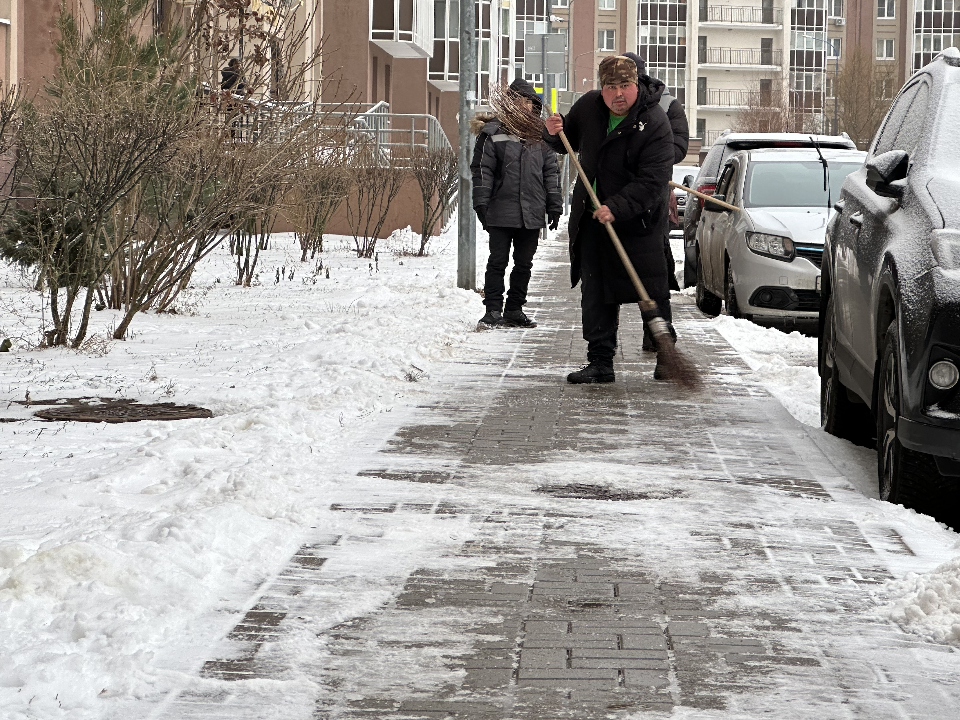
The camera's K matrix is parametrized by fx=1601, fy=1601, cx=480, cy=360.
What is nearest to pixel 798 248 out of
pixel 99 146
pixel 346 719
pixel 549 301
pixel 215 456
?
pixel 549 301

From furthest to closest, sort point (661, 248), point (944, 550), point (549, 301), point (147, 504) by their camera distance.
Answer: point (549, 301)
point (661, 248)
point (147, 504)
point (944, 550)

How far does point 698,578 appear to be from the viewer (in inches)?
194

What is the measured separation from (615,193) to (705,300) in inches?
243

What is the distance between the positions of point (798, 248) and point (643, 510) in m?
7.98

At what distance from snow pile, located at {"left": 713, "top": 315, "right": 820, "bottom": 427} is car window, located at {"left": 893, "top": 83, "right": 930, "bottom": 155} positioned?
1.75m

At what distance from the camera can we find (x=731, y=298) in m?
14.1

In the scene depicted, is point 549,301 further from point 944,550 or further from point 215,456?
point 944,550

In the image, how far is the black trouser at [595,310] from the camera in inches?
383

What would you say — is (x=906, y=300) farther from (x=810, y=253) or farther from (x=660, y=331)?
(x=810, y=253)

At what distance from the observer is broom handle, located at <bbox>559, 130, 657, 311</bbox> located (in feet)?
31.2

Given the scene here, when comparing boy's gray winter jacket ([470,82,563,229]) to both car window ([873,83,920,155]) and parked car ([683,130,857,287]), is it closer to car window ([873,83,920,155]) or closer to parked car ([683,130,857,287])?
parked car ([683,130,857,287])

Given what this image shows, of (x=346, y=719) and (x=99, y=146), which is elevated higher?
(x=99, y=146)

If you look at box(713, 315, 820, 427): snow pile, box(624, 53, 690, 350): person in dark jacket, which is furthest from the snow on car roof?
box(624, 53, 690, 350): person in dark jacket

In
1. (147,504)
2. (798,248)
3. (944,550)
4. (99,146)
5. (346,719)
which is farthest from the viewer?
(798,248)
